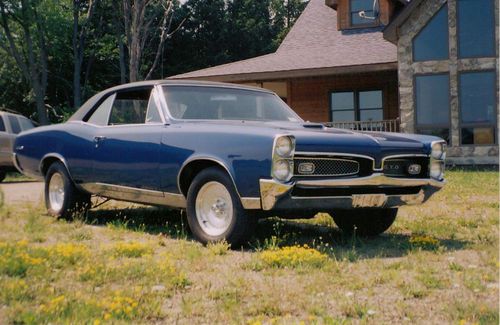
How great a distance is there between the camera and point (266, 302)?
385 centimetres

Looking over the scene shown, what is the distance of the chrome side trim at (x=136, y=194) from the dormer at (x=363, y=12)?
58.1 ft

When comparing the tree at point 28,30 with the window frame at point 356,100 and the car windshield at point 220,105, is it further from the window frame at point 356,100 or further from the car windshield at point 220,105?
the car windshield at point 220,105

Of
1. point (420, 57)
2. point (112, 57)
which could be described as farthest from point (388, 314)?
point (112, 57)

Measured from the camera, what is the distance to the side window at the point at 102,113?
7.55 metres

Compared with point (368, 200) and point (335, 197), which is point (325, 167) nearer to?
point (335, 197)

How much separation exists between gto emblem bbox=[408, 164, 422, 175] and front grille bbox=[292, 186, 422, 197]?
0.14 meters

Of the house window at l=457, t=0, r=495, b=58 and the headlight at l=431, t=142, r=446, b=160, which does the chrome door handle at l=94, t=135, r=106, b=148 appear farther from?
the house window at l=457, t=0, r=495, b=58

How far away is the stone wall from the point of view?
1833 cm

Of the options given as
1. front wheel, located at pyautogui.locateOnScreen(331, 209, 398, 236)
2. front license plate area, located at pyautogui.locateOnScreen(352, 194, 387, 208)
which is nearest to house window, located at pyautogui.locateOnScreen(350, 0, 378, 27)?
front wheel, located at pyautogui.locateOnScreen(331, 209, 398, 236)

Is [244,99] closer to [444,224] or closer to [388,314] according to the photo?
[444,224]

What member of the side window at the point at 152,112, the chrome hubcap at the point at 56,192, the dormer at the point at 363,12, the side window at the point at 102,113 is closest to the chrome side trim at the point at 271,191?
the side window at the point at 152,112

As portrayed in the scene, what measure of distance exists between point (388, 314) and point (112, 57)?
35703 mm

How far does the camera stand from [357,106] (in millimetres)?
22562

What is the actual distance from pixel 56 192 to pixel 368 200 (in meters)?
4.22
